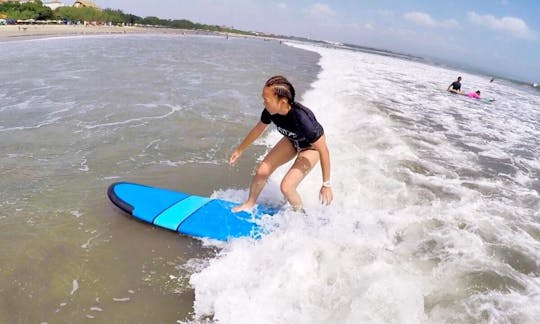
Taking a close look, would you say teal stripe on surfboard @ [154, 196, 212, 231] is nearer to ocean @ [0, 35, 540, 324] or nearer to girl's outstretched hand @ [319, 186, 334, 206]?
ocean @ [0, 35, 540, 324]

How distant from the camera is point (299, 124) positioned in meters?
4.08

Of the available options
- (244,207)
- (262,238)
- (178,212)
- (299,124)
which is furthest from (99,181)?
(299,124)

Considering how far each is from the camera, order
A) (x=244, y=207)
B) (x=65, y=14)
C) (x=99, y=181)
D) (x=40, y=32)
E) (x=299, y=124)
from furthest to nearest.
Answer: (x=65, y=14)
(x=40, y=32)
(x=99, y=181)
(x=244, y=207)
(x=299, y=124)

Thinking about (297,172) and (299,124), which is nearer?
(299,124)

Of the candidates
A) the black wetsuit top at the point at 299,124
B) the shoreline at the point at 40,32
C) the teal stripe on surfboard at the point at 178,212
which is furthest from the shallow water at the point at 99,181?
the shoreline at the point at 40,32

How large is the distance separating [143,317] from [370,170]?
4560 mm

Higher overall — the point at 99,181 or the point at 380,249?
the point at 380,249

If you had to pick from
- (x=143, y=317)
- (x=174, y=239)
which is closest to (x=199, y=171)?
(x=174, y=239)

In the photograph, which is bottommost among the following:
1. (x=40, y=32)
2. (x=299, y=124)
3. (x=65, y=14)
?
(x=299, y=124)

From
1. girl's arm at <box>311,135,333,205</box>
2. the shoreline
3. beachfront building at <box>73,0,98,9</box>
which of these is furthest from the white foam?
beachfront building at <box>73,0,98,9</box>

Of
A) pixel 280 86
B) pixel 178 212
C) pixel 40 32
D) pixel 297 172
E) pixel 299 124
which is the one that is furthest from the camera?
pixel 40 32

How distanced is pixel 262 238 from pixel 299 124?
1.33 meters

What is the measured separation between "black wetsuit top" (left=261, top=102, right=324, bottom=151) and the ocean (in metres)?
0.97

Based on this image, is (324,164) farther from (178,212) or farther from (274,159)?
(178,212)
